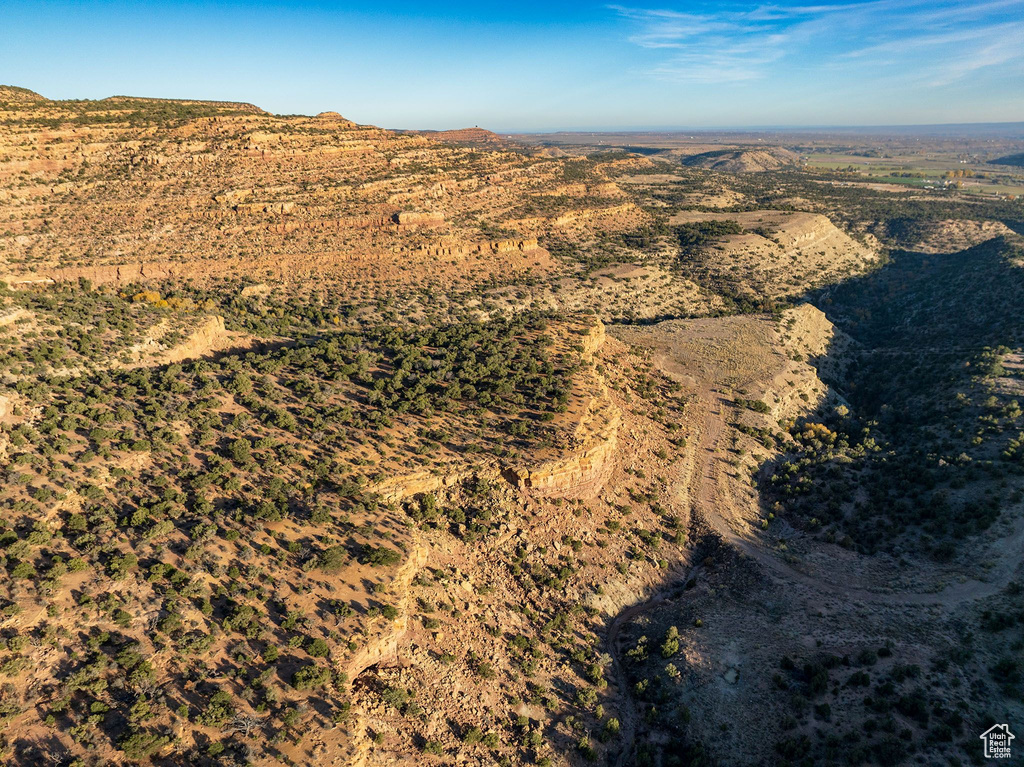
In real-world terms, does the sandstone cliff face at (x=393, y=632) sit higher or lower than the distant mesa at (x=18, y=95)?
lower

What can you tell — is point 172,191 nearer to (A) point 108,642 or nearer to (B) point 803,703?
(A) point 108,642

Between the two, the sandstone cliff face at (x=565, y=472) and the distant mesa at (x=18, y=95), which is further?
the distant mesa at (x=18, y=95)

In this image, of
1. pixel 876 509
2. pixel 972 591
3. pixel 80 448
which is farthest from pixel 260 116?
pixel 972 591

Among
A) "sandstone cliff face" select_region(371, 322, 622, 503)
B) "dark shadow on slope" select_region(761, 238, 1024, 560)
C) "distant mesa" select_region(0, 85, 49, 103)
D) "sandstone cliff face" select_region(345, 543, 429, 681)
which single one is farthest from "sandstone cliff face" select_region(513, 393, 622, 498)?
"distant mesa" select_region(0, 85, 49, 103)

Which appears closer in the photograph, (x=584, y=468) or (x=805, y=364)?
(x=584, y=468)

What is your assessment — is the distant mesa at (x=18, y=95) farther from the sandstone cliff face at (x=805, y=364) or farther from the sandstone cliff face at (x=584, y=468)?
the sandstone cliff face at (x=805, y=364)

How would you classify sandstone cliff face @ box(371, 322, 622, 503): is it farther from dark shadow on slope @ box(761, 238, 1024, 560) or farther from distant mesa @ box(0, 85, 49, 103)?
distant mesa @ box(0, 85, 49, 103)

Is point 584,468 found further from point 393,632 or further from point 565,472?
point 393,632

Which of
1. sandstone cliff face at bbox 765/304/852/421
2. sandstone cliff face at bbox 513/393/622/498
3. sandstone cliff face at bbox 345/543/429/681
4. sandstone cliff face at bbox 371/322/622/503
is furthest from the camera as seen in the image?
sandstone cliff face at bbox 765/304/852/421

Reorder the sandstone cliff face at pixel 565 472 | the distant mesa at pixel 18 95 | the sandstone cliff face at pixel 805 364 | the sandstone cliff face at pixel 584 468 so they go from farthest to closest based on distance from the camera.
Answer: the distant mesa at pixel 18 95
the sandstone cliff face at pixel 805 364
the sandstone cliff face at pixel 584 468
the sandstone cliff face at pixel 565 472

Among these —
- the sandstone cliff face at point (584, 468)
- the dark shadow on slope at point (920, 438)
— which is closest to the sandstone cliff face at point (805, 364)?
the dark shadow on slope at point (920, 438)

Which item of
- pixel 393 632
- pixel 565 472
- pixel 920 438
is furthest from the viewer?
pixel 920 438

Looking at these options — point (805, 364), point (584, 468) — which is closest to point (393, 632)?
point (584, 468)
